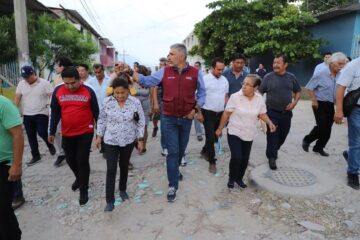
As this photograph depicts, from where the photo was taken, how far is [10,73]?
34.5ft

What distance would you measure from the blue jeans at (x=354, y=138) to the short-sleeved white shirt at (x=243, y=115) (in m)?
1.22

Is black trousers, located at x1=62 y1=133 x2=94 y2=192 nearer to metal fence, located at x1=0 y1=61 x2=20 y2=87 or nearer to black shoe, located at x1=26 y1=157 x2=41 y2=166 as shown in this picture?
black shoe, located at x1=26 y1=157 x2=41 y2=166

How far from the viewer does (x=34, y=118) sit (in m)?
5.48

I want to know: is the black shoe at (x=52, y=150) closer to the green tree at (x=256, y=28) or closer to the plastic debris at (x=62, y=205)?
the plastic debris at (x=62, y=205)

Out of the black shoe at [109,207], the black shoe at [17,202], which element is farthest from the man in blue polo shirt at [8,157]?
the black shoe at [17,202]

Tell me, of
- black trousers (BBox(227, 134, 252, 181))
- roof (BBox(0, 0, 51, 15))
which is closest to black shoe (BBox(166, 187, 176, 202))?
black trousers (BBox(227, 134, 252, 181))

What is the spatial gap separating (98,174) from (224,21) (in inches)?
593

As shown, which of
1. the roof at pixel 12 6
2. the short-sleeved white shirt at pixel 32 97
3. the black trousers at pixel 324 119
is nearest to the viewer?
the short-sleeved white shirt at pixel 32 97

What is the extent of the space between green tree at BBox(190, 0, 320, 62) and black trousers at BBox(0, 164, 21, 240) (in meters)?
15.7

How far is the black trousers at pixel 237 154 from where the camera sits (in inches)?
169

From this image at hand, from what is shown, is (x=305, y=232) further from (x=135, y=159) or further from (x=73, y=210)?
(x=135, y=159)

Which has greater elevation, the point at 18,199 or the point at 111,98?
the point at 111,98

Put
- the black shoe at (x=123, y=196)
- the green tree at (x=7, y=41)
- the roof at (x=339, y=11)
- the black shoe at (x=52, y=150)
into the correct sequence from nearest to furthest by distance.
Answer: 1. the black shoe at (x=123, y=196)
2. the black shoe at (x=52, y=150)
3. the green tree at (x=7, y=41)
4. the roof at (x=339, y=11)

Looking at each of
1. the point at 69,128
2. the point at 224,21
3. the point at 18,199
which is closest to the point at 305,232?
the point at 69,128
